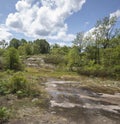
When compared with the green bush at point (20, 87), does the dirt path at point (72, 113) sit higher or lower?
lower

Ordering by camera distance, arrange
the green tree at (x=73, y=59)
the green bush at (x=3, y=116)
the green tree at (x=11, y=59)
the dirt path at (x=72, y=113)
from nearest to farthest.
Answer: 1. the green bush at (x=3, y=116)
2. the dirt path at (x=72, y=113)
3. the green tree at (x=11, y=59)
4. the green tree at (x=73, y=59)

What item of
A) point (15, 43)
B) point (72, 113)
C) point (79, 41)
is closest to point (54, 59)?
point (79, 41)

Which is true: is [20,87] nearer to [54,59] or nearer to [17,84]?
[17,84]

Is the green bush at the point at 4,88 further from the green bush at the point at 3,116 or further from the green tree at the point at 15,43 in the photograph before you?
the green tree at the point at 15,43

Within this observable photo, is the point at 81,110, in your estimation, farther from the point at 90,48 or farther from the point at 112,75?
the point at 90,48

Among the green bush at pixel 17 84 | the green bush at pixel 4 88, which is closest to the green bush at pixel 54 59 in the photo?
the green bush at pixel 4 88

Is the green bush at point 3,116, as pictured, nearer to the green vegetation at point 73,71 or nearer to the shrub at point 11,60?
the green vegetation at point 73,71

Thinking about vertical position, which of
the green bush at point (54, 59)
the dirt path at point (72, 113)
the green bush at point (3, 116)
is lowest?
the dirt path at point (72, 113)

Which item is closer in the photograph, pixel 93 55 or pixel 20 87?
pixel 20 87

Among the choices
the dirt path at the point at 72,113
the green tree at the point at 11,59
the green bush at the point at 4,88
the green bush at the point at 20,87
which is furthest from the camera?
the green tree at the point at 11,59

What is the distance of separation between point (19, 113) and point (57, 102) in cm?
492

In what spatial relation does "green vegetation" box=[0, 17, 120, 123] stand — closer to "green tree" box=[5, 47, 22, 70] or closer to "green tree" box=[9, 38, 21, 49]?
"green tree" box=[5, 47, 22, 70]

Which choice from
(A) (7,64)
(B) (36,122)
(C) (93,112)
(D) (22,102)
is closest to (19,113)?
(B) (36,122)

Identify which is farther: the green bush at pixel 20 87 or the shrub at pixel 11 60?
the shrub at pixel 11 60
